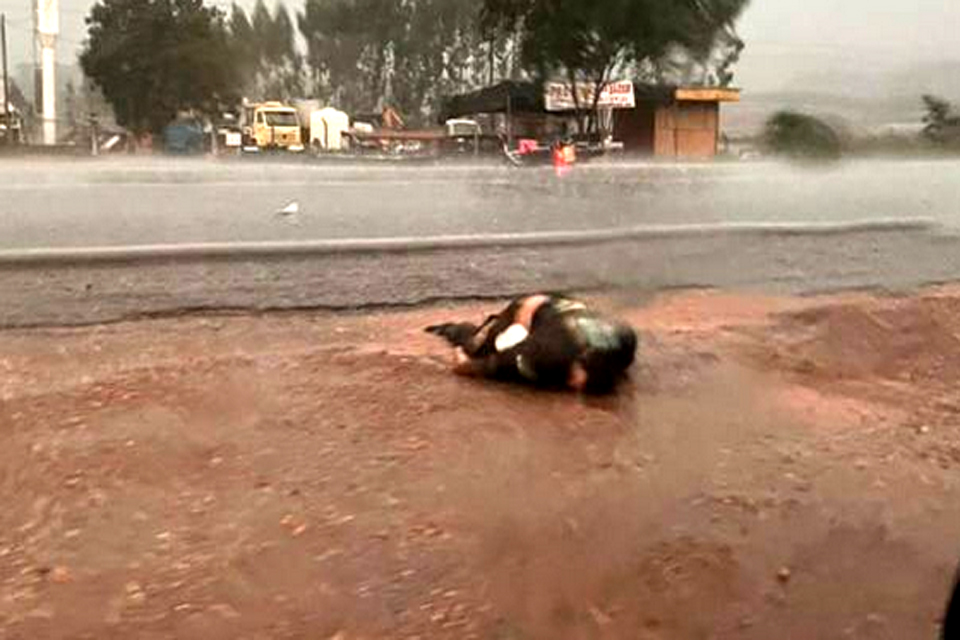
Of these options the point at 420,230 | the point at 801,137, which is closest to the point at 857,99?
the point at 801,137

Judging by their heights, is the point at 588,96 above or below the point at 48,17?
below

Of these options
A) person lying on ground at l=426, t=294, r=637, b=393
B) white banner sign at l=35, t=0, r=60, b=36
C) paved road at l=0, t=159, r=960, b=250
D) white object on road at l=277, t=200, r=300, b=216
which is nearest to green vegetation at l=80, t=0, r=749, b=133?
white banner sign at l=35, t=0, r=60, b=36

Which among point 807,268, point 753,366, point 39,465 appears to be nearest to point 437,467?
point 39,465

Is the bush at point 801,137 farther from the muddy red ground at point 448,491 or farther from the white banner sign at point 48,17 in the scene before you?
the white banner sign at point 48,17

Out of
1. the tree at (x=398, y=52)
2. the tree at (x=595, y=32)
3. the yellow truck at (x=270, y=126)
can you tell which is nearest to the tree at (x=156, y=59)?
the yellow truck at (x=270, y=126)

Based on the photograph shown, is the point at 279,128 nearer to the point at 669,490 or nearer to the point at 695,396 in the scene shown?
the point at 695,396

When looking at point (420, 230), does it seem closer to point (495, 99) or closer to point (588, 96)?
point (495, 99)
